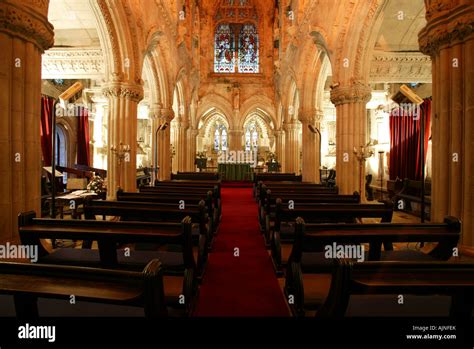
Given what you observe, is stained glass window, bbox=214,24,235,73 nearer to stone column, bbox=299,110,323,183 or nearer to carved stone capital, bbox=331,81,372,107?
stone column, bbox=299,110,323,183

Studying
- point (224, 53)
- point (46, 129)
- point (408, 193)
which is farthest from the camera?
point (224, 53)

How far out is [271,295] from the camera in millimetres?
3771

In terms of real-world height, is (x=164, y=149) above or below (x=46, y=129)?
below

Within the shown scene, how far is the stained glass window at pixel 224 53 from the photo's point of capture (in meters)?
24.4

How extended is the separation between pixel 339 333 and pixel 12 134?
435 cm

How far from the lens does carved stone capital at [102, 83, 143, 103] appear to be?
8516 mm

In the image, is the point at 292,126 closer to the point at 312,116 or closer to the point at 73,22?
the point at 312,116

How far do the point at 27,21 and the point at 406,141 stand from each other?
47.7 feet

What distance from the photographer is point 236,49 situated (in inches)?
968

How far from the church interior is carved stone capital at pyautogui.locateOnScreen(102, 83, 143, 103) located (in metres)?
0.05

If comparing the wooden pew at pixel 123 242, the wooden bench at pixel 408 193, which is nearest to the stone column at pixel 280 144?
the wooden bench at pixel 408 193

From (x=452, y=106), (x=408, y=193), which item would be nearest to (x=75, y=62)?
(x=452, y=106)

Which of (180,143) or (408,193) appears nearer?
(408,193)

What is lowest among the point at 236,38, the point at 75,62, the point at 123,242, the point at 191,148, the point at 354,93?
the point at 123,242
